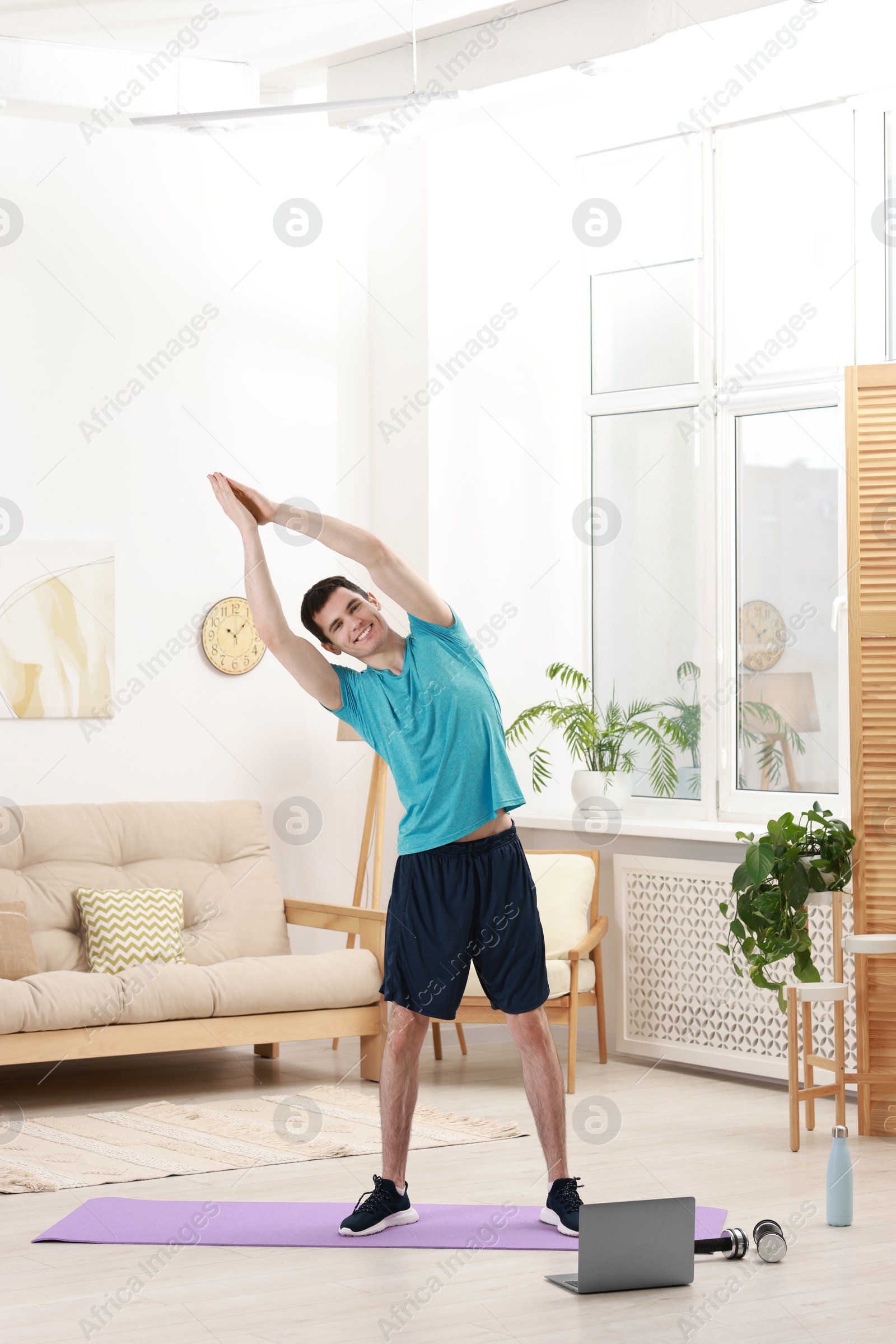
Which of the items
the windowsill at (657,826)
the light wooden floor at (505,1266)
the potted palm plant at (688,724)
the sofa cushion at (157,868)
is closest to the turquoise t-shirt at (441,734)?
the light wooden floor at (505,1266)

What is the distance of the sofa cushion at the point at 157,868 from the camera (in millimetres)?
5449

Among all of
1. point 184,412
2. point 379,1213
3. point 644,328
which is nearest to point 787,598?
point 644,328

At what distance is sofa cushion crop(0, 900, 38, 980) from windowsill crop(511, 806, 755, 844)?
1644 mm

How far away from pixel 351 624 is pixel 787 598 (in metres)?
2.75

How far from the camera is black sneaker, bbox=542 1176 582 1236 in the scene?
137 inches

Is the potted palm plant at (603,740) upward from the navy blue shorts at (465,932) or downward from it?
upward

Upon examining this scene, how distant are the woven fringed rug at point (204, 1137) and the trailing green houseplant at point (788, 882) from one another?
0.91m

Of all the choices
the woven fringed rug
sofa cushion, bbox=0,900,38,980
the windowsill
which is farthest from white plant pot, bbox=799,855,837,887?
sofa cushion, bbox=0,900,38,980

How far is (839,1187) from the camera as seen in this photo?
142 inches

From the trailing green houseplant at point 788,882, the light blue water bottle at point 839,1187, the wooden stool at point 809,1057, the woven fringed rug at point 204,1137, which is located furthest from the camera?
the trailing green houseplant at point 788,882

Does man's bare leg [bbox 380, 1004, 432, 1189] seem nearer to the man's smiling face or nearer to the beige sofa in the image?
the man's smiling face

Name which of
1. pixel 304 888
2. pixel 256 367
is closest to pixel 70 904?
pixel 304 888

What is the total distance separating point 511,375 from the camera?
251 inches

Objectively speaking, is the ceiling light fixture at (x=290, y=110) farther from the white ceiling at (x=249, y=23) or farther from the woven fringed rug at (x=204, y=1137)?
the woven fringed rug at (x=204, y=1137)
